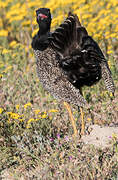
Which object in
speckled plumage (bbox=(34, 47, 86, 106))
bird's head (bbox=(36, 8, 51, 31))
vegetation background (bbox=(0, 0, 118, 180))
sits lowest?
vegetation background (bbox=(0, 0, 118, 180))

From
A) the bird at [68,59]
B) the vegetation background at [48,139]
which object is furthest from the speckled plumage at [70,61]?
the vegetation background at [48,139]

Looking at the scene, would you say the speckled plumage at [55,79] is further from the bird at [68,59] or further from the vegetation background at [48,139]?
the vegetation background at [48,139]

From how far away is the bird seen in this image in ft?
16.1

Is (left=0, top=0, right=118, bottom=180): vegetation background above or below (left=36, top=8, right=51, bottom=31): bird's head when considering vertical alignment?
below

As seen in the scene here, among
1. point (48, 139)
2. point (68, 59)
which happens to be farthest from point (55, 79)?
point (48, 139)

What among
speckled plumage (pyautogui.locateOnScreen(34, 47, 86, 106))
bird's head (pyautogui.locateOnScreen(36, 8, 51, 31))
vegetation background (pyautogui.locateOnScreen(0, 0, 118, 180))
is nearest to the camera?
vegetation background (pyautogui.locateOnScreen(0, 0, 118, 180))

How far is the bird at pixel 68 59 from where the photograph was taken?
4.90m

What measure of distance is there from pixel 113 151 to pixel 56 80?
1.22m

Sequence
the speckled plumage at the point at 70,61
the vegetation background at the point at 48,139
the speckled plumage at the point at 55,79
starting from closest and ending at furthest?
the vegetation background at the point at 48,139
the speckled plumage at the point at 70,61
the speckled plumage at the point at 55,79

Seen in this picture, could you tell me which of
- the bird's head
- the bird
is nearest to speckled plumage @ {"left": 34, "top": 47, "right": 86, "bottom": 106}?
the bird

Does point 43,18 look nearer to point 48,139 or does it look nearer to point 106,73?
point 106,73

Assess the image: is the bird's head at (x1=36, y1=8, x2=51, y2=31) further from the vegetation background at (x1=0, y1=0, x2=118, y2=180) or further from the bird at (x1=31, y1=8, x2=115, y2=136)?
the vegetation background at (x1=0, y1=0, x2=118, y2=180)

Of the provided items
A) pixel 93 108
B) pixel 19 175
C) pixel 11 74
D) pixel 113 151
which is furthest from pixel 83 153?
pixel 11 74

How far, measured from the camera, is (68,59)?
16.1 feet
